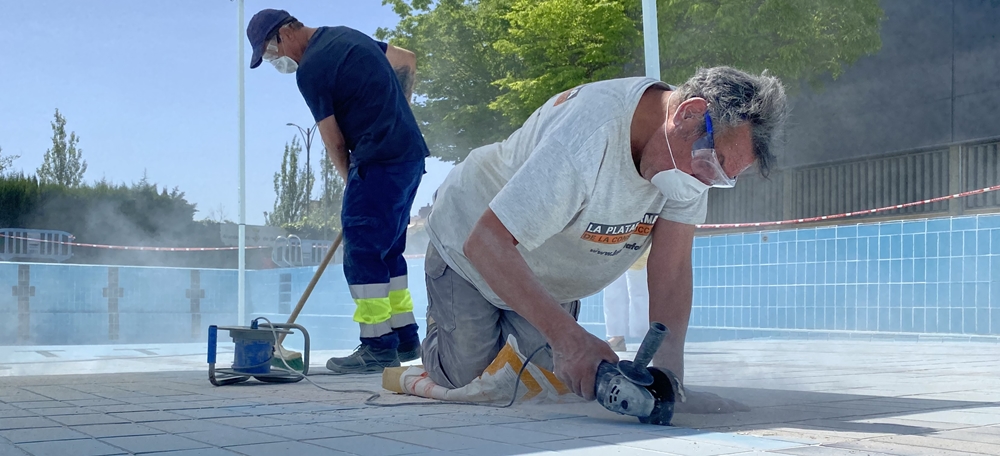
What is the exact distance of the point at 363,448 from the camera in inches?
63.9

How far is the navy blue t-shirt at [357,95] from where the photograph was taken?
3.73 metres

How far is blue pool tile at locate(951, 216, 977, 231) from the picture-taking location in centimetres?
715

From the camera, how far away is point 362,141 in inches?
149

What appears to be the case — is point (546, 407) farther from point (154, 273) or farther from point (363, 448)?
point (154, 273)

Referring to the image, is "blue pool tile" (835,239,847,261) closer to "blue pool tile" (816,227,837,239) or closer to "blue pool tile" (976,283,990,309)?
"blue pool tile" (816,227,837,239)

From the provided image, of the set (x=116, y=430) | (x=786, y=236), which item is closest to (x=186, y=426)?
(x=116, y=430)

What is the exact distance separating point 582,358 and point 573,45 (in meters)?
13.0

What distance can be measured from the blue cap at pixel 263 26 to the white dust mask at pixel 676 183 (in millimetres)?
2227

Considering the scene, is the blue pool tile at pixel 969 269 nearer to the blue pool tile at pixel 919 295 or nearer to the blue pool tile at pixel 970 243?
the blue pool tile at pixel 970 243

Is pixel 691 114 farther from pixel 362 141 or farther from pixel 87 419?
pixel 362 141

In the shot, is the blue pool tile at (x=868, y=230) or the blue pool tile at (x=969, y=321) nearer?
the blue pool tile at (x=969, y=321)

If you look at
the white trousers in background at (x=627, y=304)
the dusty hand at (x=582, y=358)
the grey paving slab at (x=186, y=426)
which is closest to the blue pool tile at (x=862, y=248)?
the white trousers in background at (x=627, y=304)

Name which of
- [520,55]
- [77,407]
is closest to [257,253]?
[520,55]

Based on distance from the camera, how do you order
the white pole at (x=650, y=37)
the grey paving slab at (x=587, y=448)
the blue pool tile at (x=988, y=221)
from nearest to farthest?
the grey paving slab at (x=587, y=448) < the white pole at (x=650, y=37) < the blue pool tile at (x=988, y=221)
